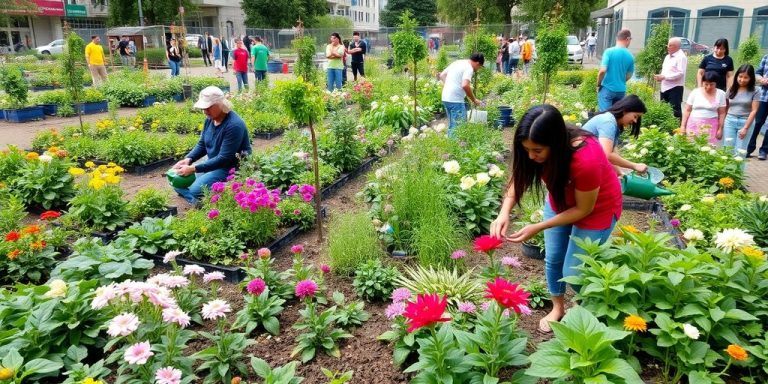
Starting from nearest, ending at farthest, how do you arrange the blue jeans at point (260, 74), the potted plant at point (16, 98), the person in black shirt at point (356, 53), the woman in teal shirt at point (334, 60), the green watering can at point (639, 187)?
1. the green watering can at point (639, 187)
2. the potted plant at point (16, 98)
3. the woman in teal shirt at point (334, 60)
4. the blue jeans at point (260, 74)
5. the person in black shirt at point (356, 53)

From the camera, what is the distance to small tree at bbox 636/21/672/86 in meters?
10.5

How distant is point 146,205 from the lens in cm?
500

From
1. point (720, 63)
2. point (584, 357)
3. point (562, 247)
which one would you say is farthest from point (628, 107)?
point (720, 63)

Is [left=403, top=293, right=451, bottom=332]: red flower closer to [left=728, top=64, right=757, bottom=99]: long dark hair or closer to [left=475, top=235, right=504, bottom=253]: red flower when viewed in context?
[left=475, top=235, right=504, bottom=253]: red flower

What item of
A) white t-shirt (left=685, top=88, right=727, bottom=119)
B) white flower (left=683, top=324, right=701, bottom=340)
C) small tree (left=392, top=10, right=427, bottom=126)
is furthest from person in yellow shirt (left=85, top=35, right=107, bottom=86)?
white flower (left=683, top=324, right=701, bottom=340)

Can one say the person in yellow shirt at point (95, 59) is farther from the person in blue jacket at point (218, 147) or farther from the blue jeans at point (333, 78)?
the person in blue jacket at point (218, 147)

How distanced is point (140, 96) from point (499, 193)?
1143 cm

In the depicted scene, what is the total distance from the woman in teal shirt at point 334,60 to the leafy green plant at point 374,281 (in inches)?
376

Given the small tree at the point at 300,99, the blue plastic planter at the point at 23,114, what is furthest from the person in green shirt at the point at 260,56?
the small tree at the point at 300,99

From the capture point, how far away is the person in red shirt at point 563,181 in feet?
7.55

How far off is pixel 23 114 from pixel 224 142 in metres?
8.81

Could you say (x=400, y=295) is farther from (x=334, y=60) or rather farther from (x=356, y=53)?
(x=356, y=53)

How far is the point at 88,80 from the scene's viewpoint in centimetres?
1798

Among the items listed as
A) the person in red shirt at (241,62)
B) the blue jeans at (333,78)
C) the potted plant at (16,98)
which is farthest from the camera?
the person in red shirt at (241,62)
